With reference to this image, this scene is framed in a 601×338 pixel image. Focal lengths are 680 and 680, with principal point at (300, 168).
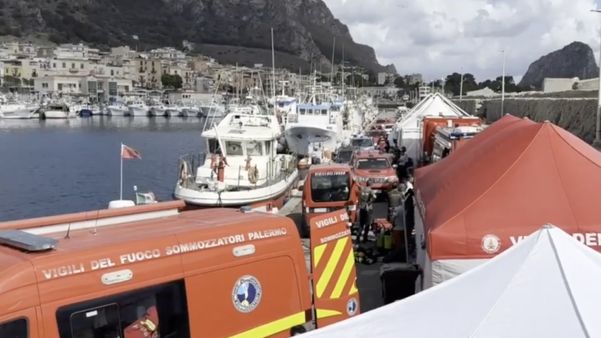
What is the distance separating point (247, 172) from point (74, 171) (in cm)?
2704

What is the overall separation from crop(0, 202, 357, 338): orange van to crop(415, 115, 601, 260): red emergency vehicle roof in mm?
2681

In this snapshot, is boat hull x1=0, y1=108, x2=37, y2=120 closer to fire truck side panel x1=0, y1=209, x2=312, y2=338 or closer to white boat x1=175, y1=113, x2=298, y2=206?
white boat x1=175, y1=113, x2=298, y2=206

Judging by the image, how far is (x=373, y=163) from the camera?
25.6 meters

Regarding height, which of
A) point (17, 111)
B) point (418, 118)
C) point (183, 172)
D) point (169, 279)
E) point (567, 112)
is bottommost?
point (183, 172)

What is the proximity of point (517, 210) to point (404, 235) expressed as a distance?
587 centimetres

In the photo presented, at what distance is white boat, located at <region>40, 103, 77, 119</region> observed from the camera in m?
132

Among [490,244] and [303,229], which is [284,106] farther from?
[490,244]

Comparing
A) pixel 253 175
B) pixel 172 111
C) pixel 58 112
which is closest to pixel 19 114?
pixel 58 112

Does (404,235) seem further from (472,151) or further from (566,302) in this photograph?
(566,302)

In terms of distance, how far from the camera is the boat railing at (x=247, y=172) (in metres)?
26.1

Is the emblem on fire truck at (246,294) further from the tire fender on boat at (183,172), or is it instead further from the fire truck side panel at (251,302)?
the tire fender on boat at (183,172)

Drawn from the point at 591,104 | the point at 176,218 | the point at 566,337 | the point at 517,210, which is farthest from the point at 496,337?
the point at 591,104

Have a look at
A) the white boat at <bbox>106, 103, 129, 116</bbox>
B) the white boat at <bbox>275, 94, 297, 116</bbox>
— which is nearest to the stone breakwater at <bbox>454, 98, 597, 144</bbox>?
the white boat at <bbox>275, 94, 297, 116</bbox>

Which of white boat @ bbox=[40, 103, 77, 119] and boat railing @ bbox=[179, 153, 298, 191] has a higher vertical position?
white boat @ bbox=[40, 103, 77, 119]
